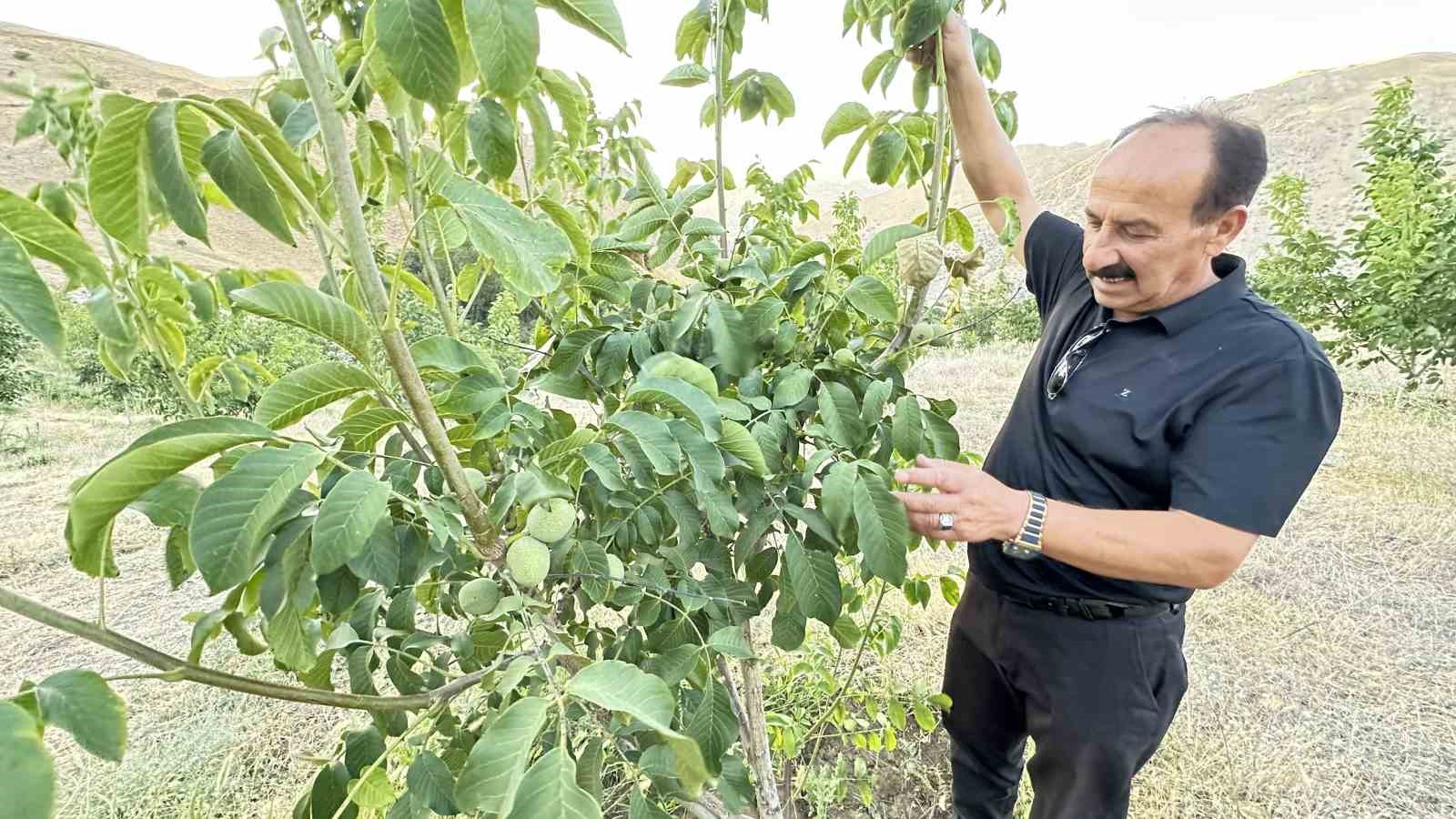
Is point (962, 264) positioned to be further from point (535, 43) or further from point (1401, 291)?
point (1401, 291)

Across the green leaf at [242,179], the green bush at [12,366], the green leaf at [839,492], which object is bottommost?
the green bush at [12,366]

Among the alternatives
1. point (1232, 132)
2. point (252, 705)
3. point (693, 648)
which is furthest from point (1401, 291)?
point (252, 705)

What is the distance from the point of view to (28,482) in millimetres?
5836

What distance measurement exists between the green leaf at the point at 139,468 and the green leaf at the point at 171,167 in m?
0.18

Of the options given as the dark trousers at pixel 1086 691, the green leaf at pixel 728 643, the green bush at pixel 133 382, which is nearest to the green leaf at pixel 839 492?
the green leaf at pixel 728 643

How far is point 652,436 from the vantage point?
863mm

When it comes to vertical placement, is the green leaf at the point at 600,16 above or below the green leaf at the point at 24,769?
above

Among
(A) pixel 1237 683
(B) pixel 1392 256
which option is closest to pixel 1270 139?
(B) pixel 1392 256

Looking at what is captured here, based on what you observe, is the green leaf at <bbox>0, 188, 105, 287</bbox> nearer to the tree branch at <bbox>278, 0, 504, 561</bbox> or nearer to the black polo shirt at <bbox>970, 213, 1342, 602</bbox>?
the tree branch at <bbox>278, 0, 504, 561</bbox>

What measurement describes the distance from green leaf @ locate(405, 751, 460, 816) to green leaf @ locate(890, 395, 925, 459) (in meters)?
0.85

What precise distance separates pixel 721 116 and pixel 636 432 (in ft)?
2.86

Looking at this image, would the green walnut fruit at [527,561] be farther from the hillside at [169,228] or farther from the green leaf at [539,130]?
the hillside at [169,228]

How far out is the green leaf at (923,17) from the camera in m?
1.05

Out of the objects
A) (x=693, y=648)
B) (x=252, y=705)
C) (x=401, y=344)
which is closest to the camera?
(x=401, y=344)
